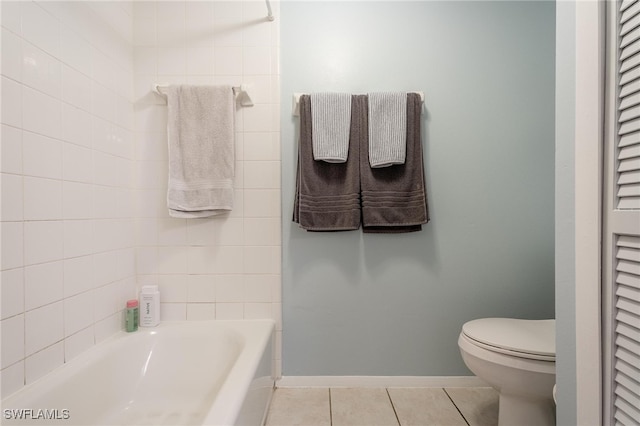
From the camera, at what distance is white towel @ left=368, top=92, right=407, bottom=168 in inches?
56.3

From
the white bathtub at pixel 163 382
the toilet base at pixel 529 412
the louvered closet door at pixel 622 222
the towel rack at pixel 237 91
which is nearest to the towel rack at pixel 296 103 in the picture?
the towel rack at pixel 237 91

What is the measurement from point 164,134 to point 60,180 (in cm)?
56

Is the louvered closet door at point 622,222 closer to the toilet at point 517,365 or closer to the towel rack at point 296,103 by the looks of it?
the toilet at point 517,365

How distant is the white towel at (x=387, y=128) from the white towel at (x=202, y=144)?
0.67 metres

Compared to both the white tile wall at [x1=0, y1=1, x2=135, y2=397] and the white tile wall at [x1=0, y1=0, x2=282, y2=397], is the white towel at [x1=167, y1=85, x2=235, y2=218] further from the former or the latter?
the white tile wall at [x1=0, y1=1, x2=135, y2=397]

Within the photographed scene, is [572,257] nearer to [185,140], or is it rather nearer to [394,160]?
[394,160]

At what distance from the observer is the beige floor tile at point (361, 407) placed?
132 centimetres

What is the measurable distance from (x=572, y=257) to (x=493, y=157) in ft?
2.86

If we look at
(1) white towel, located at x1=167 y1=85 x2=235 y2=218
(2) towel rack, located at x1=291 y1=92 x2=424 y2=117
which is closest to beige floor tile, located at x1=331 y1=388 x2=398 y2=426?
(1) white towel, located at x1=167 y1=85 x2=235 y2=218

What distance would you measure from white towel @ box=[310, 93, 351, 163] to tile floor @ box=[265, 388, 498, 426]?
1128 millimetres

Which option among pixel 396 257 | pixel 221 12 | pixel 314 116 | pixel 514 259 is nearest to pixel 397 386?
pixel 396 257

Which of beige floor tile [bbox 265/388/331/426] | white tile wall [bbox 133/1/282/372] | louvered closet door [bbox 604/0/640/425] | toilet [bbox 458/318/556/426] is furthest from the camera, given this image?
white tile wall [bbox 133/1/282/372]

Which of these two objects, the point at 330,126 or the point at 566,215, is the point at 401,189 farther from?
the point at 566,215

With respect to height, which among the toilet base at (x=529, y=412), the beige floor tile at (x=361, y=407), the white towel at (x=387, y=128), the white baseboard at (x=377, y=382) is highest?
the white towel at (x=387, y=128)
